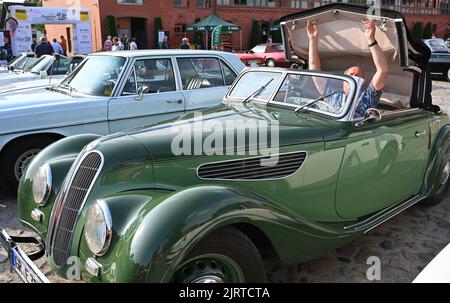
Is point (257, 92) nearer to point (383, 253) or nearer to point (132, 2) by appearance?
point (383, 253)

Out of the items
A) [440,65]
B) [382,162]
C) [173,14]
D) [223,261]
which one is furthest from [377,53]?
[173,14]

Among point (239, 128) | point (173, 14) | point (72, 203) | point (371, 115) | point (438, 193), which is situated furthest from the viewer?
point (173, 14)

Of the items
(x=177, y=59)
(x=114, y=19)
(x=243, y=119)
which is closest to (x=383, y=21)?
(x=243, y=119)

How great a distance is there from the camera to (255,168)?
312cm

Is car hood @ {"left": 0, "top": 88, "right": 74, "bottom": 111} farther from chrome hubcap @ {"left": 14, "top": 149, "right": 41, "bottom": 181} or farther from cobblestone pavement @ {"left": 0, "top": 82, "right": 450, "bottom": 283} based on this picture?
cobblestone pavement @ {"left": 0, "top": 82, "right": 450, "bottom": 283}

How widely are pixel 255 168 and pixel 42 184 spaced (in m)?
1.71

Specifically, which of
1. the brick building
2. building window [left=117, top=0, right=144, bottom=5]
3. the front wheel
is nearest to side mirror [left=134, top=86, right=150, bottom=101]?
the front wheel

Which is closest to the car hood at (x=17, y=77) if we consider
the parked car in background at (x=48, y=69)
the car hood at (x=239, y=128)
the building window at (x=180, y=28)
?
the parked car in background at (x=48, y=69)

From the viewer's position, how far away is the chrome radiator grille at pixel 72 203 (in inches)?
111

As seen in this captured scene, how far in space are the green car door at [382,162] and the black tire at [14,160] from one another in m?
3.79

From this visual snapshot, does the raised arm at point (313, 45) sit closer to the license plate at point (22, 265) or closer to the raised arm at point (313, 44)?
the raised arm at point (313, 44)

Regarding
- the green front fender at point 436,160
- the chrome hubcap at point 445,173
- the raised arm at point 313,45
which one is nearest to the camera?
the green front fender at point 436,160

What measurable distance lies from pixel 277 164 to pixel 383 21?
1.75 metres

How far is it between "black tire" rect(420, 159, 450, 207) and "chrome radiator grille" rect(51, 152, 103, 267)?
3.75 metres
